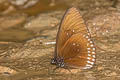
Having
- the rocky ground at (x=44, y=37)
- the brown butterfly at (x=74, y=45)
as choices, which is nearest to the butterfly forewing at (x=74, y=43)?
the brown butterfly at (x=74, y=45)

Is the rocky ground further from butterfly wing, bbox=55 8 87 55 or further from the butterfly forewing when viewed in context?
butterfly wing, bbox=55 8 87 55

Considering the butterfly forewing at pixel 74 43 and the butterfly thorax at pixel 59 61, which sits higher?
the butterfly forewing at pixel 74 43

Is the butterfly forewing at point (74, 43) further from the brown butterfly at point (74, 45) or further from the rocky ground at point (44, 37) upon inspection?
the rocky ground at point (44, 37)

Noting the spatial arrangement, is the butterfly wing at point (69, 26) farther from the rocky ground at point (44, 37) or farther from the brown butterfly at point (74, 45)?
the rocky ground at point (44, 37)

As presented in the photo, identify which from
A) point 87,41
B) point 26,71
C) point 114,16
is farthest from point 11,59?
→ point 114,16

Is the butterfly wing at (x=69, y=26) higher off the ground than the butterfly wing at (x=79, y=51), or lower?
higher

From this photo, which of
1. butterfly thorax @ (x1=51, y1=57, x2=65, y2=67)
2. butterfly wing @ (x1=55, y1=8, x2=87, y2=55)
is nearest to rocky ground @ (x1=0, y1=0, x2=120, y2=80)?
butterfly thorax @ (x1=51, y1=57, x2=65, y2=67)
